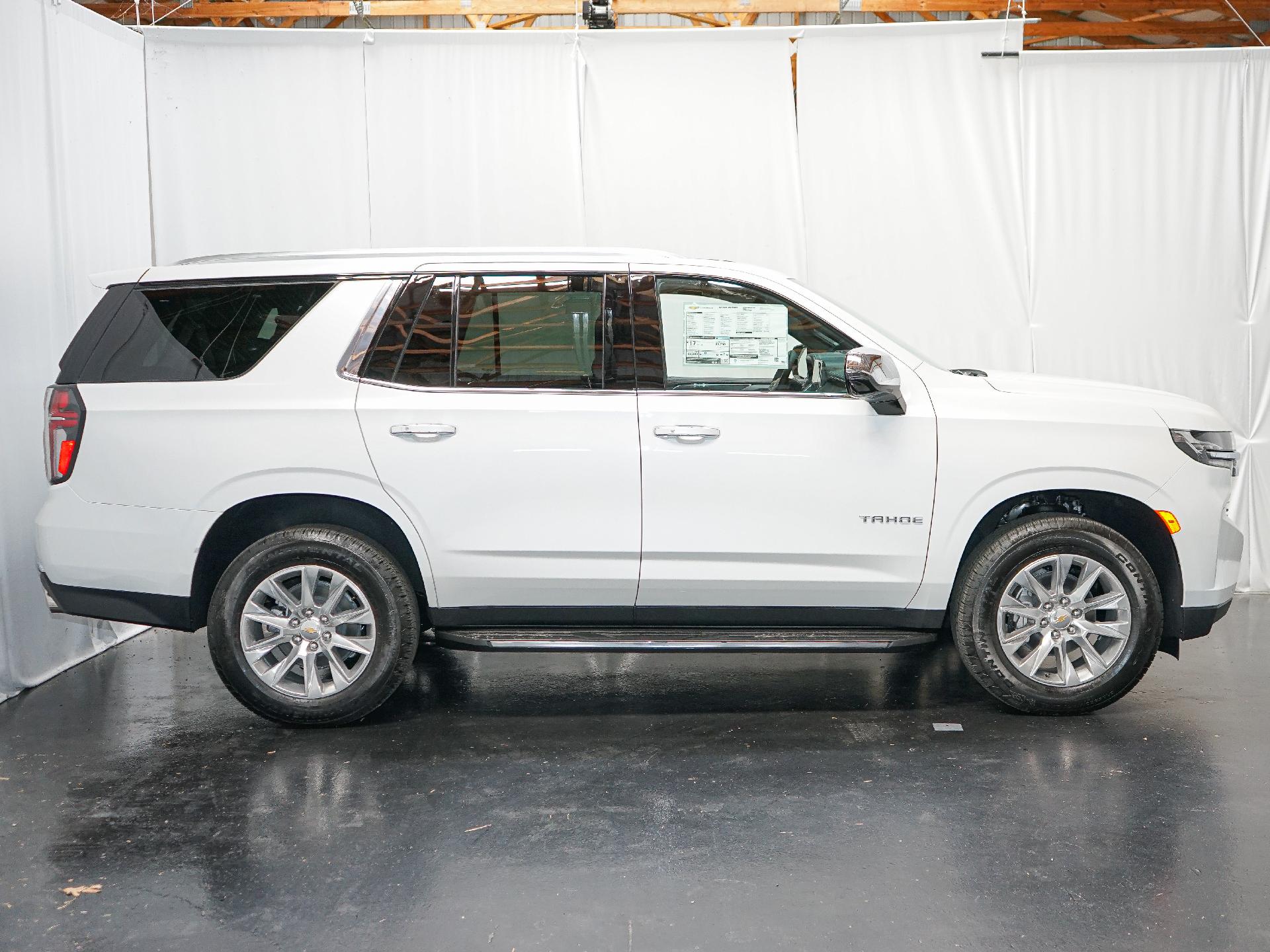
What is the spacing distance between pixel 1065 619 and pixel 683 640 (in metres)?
1.50

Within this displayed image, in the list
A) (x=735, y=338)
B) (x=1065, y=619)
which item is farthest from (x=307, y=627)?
(x=1065, y=619)

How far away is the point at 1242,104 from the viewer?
6758mm

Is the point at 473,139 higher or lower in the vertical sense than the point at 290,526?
higher

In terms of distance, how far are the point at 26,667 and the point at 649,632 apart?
3004 mm

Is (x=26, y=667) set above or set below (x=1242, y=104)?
below

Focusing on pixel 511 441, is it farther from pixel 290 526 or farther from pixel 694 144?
pixel 694 144

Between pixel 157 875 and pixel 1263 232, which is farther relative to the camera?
pixel 1263 232

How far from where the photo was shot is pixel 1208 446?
4.21 meters

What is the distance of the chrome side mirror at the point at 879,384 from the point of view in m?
3.98

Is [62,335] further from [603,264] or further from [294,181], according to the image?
[603,264]

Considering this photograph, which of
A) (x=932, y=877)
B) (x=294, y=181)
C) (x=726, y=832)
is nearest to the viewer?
(x=932, y=877)

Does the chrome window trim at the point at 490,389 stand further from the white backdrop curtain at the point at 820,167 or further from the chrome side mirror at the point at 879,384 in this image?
the white backdrop curtain at the point at 820,167

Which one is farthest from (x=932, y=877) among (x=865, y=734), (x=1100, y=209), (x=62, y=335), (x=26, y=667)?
(x=1100, y=209)

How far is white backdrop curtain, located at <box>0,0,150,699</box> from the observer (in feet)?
16.0
